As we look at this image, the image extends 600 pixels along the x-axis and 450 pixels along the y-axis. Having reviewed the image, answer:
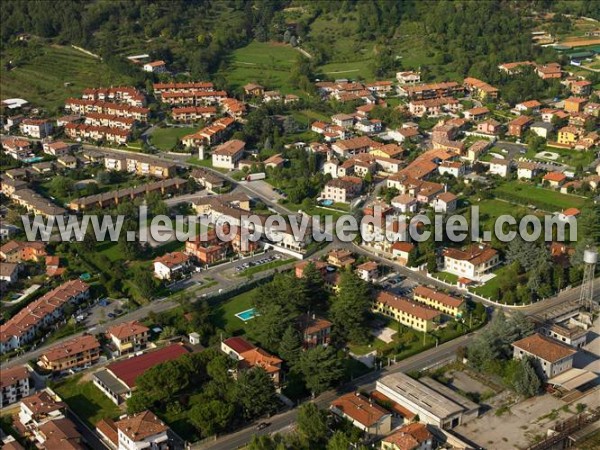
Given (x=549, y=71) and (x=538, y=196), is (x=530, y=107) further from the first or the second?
(x=538, y=196)

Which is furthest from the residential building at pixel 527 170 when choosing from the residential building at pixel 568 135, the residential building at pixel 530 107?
the residential building at pixel 530 107

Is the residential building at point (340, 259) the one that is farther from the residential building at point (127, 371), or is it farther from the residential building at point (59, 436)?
the residential building at point (59, 436)

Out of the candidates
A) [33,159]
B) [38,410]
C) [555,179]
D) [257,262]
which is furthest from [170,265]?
[555,179]

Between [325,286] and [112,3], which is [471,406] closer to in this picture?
[325,286]

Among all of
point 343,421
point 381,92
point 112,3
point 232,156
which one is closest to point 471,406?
point 343,421

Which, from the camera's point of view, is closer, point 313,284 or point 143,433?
point 143,433

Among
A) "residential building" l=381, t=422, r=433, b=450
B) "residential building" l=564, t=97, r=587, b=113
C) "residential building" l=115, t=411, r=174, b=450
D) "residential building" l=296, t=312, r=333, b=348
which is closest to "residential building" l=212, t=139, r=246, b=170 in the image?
"residential building" l=296, t=312, r=333, b=348

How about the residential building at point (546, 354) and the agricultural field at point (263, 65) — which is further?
the agricultural field at point (263, 65)
